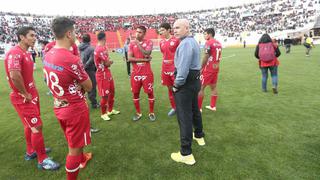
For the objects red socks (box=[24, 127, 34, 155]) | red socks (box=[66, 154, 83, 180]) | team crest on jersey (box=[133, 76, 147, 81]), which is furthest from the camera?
team crest on jersey (box=[133, 76, 147, 81])

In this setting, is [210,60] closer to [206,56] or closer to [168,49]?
[206,56]

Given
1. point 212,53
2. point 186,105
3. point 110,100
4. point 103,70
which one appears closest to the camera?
point 186,105

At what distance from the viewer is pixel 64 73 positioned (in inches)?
115

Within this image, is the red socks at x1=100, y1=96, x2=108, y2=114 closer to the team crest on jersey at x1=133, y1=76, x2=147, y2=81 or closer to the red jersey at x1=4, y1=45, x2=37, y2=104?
the team crest on jersey at x1=133, y1=76, x2=147, y2=81

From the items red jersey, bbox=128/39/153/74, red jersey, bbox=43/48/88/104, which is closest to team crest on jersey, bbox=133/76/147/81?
red jersey, bbox=128/39/153/74

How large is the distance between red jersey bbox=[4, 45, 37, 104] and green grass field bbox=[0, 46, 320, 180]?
134 centimetres

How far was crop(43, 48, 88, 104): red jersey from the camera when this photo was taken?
289cm

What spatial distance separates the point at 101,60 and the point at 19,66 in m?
2.53

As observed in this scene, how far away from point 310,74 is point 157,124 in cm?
1002

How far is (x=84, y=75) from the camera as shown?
3.08 metres

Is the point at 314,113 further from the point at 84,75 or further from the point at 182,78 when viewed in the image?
the point at 84,75

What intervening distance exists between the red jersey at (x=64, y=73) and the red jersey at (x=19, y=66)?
45.5 inches

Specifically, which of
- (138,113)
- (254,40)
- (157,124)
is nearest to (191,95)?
(157,124)

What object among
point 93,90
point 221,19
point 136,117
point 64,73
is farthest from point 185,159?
point 221,19
